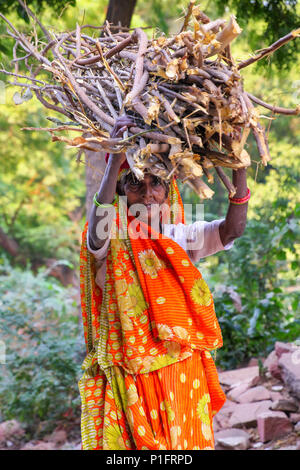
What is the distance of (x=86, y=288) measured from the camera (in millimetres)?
2318

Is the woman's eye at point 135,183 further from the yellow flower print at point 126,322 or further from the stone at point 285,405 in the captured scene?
the stone at point 285,405

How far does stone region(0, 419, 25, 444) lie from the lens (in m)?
4.57

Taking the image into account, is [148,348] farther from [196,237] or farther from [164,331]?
[196,237]

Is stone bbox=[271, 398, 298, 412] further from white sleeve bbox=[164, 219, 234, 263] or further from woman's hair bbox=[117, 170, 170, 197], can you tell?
woman's hair bbox=[117, 170, 170, 197]

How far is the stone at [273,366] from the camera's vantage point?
4.38m

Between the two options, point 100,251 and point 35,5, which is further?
point 35,5

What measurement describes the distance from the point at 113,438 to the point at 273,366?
101 inches

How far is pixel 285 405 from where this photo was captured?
12.6 feet

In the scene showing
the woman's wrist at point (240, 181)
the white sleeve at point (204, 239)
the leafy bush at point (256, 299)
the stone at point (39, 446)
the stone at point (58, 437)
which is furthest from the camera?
the leafy bush at point (256, 299)

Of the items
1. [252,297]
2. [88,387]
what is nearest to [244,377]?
[252,297]

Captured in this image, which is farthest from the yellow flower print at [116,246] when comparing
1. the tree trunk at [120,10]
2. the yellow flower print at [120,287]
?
the tree trunk at [120,10]

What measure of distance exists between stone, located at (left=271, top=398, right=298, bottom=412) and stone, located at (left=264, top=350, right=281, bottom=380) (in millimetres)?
495

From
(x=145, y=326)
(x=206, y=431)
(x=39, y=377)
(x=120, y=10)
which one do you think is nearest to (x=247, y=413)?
(x=39, y=377)

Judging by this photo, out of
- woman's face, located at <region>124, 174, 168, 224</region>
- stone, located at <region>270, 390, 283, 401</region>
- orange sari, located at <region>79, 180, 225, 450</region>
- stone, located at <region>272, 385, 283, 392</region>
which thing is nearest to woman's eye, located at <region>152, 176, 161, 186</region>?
woman's face, located at <region>124, 174, 168, 224</region>
